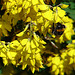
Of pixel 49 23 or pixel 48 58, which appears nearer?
pixel 49 23

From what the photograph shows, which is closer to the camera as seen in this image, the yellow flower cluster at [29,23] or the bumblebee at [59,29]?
the yellow flower cluster at [29,23]

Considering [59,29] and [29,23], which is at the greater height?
[29,23]

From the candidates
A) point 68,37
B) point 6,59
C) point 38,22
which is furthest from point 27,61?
point 68,37

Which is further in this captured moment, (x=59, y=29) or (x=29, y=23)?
(x=59, y=29)

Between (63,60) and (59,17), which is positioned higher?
(59,17)

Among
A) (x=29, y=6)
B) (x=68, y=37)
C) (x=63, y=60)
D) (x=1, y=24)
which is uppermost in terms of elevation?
(x=29, y=6)

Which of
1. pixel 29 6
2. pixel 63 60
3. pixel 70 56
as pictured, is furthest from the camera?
pixel 63 60

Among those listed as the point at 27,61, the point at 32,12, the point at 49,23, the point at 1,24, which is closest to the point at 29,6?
the point at 32,12

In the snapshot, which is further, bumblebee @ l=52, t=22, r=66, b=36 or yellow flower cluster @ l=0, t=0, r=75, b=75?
bumblebee @ l=52, t=22, r=66, b=36

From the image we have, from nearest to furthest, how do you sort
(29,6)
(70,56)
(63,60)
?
(29,6)
(70,56)
(63,60)

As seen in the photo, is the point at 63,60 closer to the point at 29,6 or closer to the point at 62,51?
the point at 62,51
